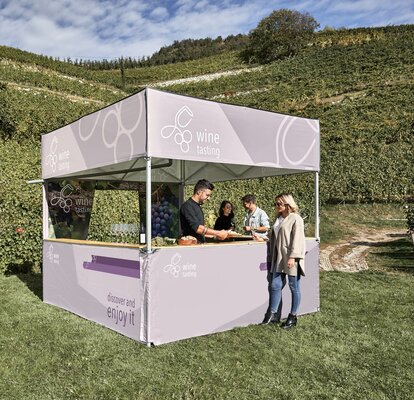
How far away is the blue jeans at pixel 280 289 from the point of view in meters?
5.63

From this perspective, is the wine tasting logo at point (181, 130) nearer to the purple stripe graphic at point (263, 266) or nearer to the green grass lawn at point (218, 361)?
the purple stripe graphic at point (263, 266)

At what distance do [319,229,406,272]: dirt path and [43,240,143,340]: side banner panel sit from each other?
610 cm

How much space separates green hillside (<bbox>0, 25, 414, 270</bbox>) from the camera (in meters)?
10.2

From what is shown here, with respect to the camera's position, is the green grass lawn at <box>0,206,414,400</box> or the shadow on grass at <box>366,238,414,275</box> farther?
the shadow on grass at <box>366,238,414,275</box>

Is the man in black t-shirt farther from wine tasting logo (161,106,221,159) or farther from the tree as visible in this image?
the tree

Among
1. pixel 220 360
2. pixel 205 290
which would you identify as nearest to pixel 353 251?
pixel 205 290

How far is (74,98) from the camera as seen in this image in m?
31.0

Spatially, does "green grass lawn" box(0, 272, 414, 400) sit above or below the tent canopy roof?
below

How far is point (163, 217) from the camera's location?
8.95m

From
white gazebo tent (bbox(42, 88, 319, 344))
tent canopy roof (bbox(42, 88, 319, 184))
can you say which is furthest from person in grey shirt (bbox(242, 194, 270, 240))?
white gazebo tent (bbox(42, 88, 319, 344))

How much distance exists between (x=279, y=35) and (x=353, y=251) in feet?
171

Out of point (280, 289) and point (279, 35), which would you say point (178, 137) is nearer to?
point (280, 289)

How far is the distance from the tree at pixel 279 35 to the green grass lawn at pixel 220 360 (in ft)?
183

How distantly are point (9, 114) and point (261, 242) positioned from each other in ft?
41.1
